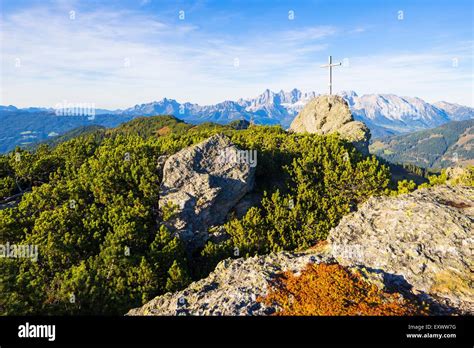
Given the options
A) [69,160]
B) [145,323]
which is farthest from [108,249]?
[69,160]

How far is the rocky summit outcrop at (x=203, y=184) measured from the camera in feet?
103

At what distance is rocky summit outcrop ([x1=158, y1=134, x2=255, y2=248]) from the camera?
31.2 meters

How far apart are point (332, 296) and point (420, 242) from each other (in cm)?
815

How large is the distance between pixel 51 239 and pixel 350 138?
4593cm

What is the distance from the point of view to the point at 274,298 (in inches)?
618

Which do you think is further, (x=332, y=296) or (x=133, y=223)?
(x=133, y=223)

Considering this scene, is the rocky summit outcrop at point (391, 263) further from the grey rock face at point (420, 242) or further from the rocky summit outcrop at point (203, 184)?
the rocky summit outcrop at point (203, 184)

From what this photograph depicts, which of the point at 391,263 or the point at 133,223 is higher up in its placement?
the point at 133,223

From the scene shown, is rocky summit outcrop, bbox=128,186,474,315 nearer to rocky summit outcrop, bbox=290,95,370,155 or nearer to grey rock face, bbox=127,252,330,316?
grey rock face, bbox=127,252,330,316

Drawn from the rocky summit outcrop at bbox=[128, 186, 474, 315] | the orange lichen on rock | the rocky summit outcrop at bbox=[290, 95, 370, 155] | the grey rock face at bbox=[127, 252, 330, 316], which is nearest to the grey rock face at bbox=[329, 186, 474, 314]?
the rocky summit outcrop at bbox=[128, 186, 474, 315]

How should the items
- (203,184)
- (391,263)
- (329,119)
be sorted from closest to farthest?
(391,263) → (203,184) → (329,119)

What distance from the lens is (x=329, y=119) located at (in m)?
66.4

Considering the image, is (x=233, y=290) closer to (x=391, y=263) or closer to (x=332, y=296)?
(x=332, y=296)

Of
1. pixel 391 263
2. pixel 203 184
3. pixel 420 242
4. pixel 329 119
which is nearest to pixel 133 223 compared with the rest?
pixel 203 184
